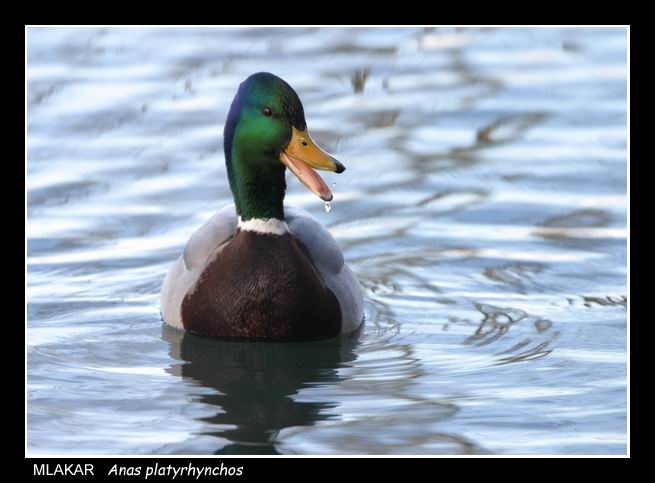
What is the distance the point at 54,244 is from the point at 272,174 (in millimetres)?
2249

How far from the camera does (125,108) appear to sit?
1293 cm

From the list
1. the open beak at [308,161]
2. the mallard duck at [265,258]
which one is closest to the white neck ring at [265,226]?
the mallard duck at [265,258]

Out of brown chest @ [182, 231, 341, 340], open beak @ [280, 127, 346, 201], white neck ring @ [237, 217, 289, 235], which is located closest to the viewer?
open beak @ [280, 127, 346, 201]

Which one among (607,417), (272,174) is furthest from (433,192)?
(607,417)

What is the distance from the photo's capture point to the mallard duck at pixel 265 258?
838cm

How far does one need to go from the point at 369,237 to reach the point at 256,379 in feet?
8.25

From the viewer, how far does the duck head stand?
8352 mm

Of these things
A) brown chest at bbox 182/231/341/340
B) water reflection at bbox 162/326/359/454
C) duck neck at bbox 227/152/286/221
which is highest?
duck neck at bbox 227/152/286/221

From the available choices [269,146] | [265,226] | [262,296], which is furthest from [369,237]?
[269,146]

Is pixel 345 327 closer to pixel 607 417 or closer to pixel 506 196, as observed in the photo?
pixel 607 417

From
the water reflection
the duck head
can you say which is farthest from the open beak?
the water reflection

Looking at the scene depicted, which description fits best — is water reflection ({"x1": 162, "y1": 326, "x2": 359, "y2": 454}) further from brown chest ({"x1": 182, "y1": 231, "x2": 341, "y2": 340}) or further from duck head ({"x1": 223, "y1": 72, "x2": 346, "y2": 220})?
duck head ({"x1": 223, "y1": 72, "x2": 346, "y2": 220})

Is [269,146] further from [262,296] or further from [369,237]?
[369,237]

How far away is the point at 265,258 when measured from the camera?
8625 millimetres
